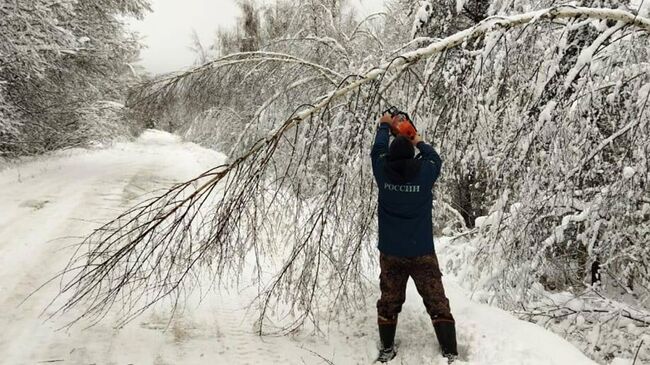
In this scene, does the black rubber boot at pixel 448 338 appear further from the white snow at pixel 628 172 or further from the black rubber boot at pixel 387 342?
the white snow at pixel 628 172

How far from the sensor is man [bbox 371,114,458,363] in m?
3.49

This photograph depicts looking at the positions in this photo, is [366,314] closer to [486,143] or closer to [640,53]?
[486,143]

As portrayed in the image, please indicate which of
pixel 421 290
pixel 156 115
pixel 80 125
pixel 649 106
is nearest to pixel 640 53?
pixel 649 106

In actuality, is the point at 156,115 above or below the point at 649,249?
above

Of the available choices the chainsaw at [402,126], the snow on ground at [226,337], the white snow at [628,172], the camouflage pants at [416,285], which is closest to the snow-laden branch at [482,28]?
the chainsaw at [402,126]

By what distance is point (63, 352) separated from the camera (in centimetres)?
370

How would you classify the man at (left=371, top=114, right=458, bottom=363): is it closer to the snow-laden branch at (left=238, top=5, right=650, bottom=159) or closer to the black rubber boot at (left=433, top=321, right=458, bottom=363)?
the black rubber boot at (left=433, top=321, right=458, bottom=363)

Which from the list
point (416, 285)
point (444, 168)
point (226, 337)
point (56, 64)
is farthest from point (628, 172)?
point (56, 64)

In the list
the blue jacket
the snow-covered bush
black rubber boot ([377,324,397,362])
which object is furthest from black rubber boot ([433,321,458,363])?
the snow-covered bush

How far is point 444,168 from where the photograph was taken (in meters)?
4.45

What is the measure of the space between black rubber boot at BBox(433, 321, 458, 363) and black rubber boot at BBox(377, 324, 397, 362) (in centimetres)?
38

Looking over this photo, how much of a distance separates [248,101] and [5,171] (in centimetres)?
926

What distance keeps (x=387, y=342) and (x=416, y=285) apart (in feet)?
1.65

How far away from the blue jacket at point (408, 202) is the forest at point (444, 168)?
7.5 inches
